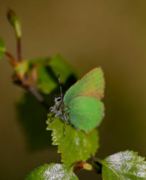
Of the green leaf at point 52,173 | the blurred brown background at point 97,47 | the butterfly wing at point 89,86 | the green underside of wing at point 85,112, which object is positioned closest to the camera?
the green leaf at point 52,173

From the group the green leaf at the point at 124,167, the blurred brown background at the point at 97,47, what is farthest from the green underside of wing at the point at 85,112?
the blurred brown background at the point at 97,47

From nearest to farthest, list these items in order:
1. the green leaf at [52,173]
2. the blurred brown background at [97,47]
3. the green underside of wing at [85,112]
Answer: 1. the green leaf at [52,173]
2. the green underside of wing at [85,112]
3. the blurred brown background at [97,47]

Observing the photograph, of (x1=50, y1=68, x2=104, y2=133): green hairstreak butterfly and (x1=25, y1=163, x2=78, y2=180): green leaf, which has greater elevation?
(x1=50, y1=68, x2=104, y2=133): green hairstreak butterfly

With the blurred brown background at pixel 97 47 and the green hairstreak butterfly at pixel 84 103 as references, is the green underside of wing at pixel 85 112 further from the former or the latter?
the blurred brown background at pixel 97 47

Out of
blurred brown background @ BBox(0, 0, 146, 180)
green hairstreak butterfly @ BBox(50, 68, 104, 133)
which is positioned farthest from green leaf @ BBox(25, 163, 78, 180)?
blurred brown background @ BBox(0, 0, 146, 180)

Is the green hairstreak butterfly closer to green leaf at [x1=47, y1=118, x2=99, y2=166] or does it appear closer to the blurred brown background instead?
green leaf at [x1=47, y1=118, x2=99, y2=166]

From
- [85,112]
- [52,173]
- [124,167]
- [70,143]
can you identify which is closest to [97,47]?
[85,112]

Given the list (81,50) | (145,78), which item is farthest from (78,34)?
(145,78)
